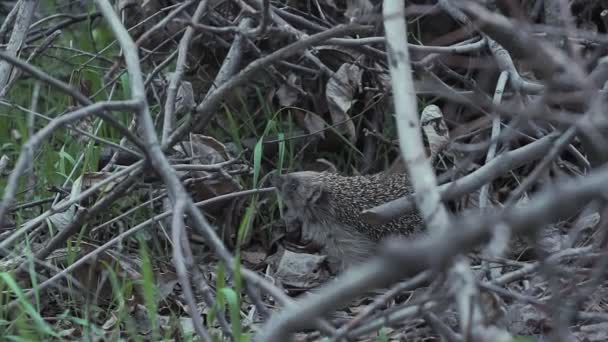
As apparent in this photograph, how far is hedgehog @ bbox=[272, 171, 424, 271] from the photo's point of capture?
4.79 m

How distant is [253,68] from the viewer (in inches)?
144

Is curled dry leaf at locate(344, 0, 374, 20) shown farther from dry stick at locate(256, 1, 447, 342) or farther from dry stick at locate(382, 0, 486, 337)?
dry stick at locate(382, 0, 486, 337)

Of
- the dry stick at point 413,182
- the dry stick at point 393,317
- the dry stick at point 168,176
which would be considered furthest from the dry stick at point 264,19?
the dry stick at point 393,317

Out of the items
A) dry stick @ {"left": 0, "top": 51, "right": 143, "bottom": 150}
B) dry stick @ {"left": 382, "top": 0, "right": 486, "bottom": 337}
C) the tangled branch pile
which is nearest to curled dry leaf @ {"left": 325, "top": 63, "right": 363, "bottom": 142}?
the tangled branch pile

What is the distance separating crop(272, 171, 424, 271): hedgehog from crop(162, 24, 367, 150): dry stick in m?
0.88

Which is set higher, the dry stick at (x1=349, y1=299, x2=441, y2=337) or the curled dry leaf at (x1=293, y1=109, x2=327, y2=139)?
the curled dry leaf at (x1=293, y1=109, x2=327, y2=139)

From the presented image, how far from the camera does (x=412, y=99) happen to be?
8.70 feet

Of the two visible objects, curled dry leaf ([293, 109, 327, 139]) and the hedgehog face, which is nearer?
the hedgehog face

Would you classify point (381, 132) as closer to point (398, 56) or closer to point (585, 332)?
point (585, 332)

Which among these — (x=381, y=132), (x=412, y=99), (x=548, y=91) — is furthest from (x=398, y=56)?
(x=381, y=132)

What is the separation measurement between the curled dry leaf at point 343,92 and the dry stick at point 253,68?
95cm

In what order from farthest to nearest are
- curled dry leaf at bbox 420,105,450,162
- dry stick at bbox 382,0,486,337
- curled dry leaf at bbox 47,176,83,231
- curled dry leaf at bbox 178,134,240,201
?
1. curled dry leaf at bbox 178,134,240,201
2. curled dry leaf at bbox 420,105,450,162
3. curled dry leaf at bbox 47,176,83,231
4. dry stick at bbox 382,0,486,337

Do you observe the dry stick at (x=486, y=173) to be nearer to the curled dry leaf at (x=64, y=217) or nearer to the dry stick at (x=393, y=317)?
the dry stick at (x=393, y=317)

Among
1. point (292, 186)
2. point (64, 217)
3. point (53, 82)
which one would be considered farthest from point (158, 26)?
point (292, 186)
